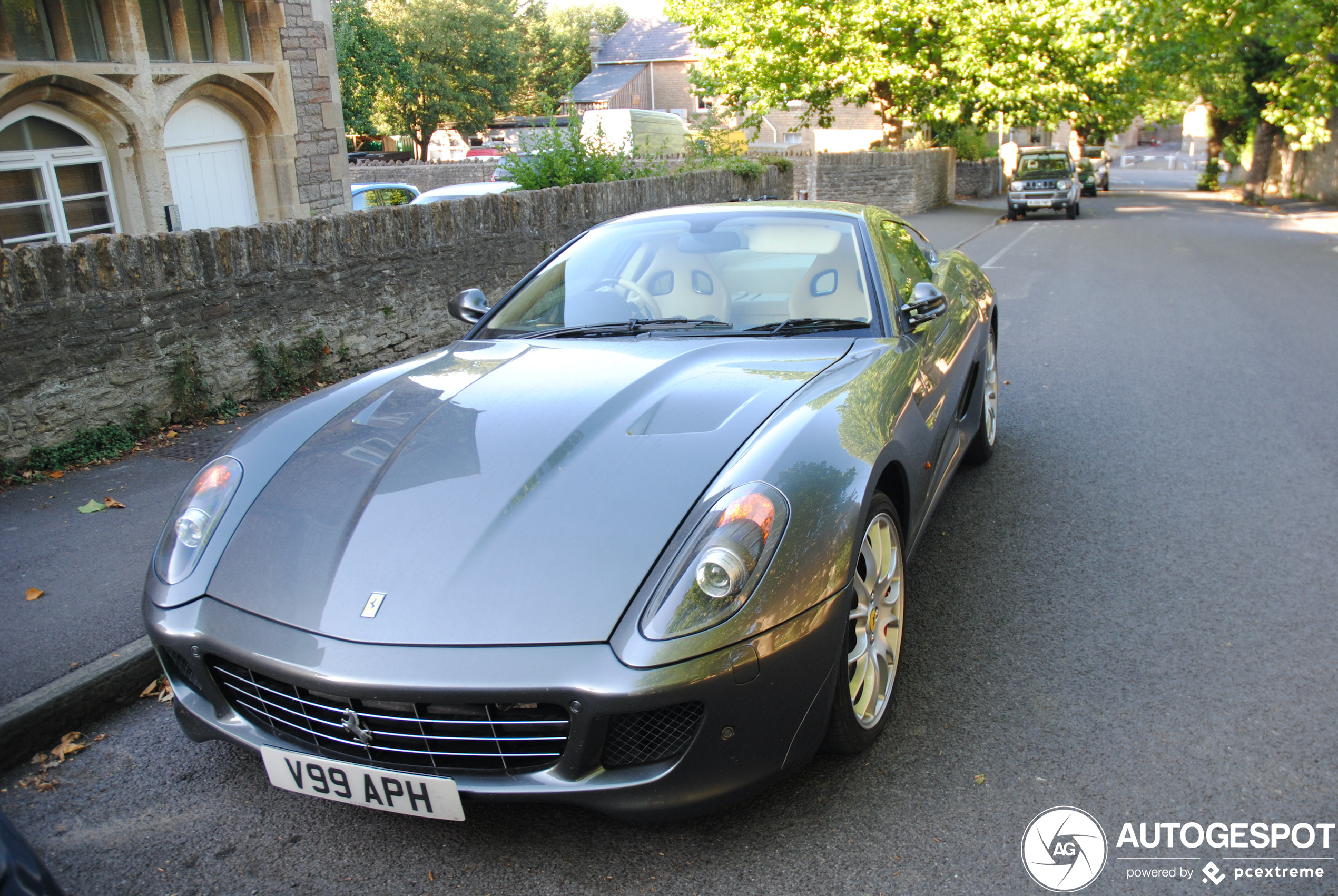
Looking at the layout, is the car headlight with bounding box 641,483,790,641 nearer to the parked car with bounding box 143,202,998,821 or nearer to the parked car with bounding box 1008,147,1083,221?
the parked car with bounding box 143,202,998,821

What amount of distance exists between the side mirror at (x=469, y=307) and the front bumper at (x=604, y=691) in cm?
201

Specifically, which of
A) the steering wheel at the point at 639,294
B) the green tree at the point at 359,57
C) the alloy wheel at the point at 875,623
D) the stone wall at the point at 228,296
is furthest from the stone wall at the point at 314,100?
the green tree at the point at 359,57

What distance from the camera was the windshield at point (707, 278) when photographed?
3797 mm

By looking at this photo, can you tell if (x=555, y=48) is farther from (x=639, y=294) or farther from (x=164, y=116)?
(x=639, y=294)

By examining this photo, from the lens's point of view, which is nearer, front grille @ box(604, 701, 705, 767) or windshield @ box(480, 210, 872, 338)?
front grille @ box(604, 701, 705, 767)

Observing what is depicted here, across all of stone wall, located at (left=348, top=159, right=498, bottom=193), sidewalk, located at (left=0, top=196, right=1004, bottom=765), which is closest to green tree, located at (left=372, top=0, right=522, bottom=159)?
stone wall, located at (left=348, top=159, right=498, bottom=193)

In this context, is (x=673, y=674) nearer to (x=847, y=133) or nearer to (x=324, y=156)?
(x=324, y=156)

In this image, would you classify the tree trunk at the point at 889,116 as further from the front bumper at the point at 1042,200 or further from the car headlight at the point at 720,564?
the car headlight at the point at 720,564

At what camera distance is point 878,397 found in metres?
3.15

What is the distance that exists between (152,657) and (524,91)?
6128cm

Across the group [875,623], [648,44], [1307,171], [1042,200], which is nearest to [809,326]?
[875,623]

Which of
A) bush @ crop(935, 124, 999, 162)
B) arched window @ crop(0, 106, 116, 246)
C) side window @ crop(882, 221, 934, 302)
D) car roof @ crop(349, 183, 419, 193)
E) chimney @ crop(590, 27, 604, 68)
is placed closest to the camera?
side window @ crop(882, 221, 934, 302)

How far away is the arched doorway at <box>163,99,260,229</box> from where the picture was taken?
38.9ft

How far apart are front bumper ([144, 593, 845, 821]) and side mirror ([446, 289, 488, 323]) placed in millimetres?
2011
